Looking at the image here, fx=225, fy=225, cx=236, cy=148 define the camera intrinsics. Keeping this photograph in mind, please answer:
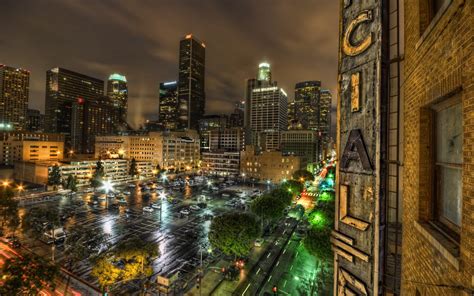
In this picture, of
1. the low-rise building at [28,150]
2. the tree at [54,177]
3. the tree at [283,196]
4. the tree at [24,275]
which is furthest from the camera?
the low-rise building at [28,150]

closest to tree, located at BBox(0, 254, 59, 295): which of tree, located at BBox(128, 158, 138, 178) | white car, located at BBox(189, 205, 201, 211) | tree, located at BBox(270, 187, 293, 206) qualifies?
tree, located at BBox(270, 187, 293, 206)

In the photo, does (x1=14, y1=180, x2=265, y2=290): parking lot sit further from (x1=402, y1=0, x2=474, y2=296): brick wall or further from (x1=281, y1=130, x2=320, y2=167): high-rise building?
(x1=281, y1=130, x2=320, y2=167): high-rise building

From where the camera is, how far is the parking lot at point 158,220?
103 ft

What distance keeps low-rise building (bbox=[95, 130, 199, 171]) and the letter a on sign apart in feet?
399

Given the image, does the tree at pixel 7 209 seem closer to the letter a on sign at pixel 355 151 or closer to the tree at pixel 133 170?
the letter a on sign at pixel 355 151

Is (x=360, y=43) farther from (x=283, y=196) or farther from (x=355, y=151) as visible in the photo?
(x=283, y=196)

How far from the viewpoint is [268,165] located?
106062 millimetres

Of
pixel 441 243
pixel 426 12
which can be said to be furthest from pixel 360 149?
pixel 426 12

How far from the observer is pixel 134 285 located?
25609 millimetres

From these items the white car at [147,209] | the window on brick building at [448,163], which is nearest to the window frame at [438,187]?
the window on brick building at [448,163]

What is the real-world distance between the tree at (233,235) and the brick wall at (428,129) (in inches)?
904

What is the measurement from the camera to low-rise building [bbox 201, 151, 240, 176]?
119500 mm

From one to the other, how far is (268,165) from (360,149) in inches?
3883

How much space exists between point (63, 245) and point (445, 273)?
45.3 metres
